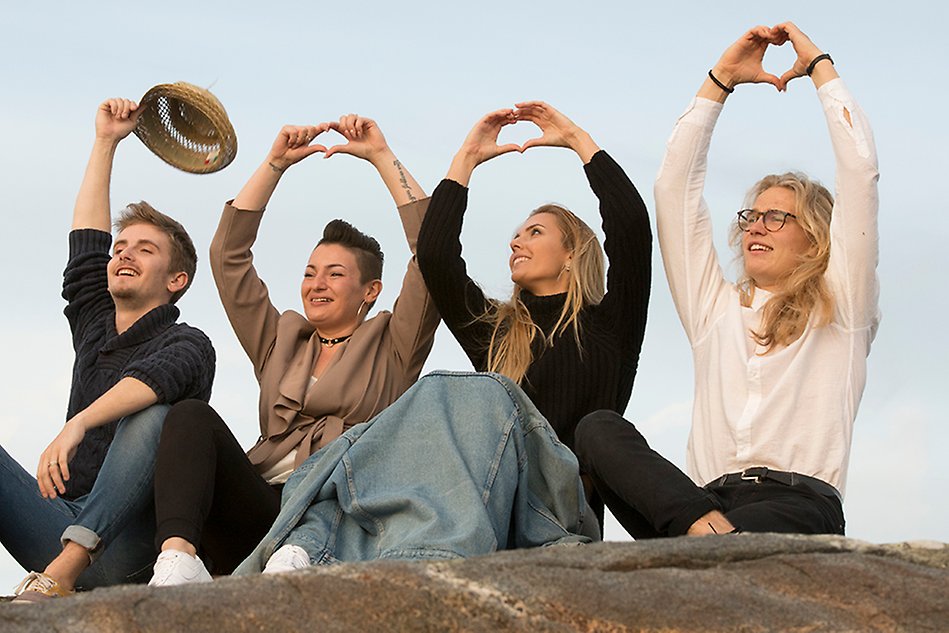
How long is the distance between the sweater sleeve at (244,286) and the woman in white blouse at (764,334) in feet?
5.40

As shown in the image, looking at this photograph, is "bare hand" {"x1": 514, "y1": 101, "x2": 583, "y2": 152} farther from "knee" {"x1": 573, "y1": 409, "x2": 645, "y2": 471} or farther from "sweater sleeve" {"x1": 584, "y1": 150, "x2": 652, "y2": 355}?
"knee" {"x1": 573, "y1": 409, "x2": 645, "y2": 471}

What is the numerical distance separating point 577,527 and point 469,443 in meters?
0.47

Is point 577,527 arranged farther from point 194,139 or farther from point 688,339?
point 194,139

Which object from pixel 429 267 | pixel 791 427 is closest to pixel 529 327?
pixel 429 267

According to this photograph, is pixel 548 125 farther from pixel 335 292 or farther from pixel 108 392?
pixel 108 392

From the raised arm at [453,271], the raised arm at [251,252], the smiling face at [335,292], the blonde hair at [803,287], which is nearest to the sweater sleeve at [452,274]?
the raised arm at [453,271]

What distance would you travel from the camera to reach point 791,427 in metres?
4.20

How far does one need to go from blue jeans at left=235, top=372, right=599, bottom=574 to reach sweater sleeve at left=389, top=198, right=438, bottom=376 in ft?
4.01

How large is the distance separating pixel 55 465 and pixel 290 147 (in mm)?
1805

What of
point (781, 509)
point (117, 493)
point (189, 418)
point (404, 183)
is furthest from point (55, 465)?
point (781, 509)

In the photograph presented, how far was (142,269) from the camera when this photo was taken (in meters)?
5.10

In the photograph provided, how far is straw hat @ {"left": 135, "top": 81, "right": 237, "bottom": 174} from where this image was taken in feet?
17.8

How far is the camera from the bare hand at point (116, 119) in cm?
561

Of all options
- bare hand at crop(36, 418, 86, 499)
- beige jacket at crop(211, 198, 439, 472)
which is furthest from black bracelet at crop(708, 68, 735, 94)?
bare hand at crop(36, 418, 86, 499)
